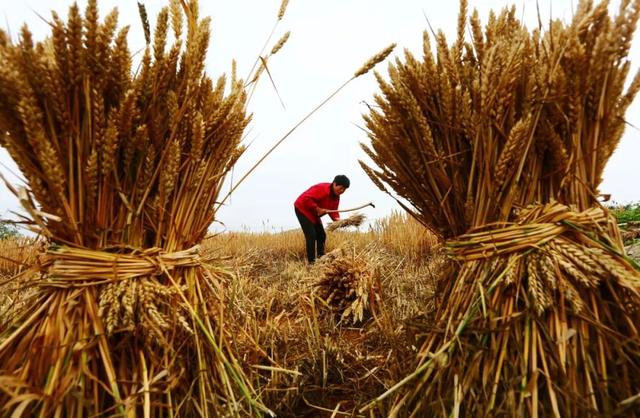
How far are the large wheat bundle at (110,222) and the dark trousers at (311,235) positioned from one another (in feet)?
18.6

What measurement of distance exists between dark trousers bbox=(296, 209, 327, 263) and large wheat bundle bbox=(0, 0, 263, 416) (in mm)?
5669

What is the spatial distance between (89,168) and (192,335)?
0.47 meters

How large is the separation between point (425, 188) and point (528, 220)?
286 millimetres

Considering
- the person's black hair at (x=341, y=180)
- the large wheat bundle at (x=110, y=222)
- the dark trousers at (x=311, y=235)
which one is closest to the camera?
the large wheat bundle at (x=110, y=222)

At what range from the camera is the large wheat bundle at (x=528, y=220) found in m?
0.91

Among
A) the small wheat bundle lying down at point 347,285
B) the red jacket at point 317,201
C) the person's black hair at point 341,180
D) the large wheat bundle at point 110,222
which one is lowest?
the small wheat bundle lying down at point 347,285

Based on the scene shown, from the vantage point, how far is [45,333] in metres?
0.92

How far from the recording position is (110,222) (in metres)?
0.99

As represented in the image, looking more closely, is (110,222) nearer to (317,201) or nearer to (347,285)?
(347,285)

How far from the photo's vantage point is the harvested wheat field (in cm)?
90

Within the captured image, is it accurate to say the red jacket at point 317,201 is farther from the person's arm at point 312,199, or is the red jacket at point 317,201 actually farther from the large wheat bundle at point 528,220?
the large wheat bundle at point 528,220

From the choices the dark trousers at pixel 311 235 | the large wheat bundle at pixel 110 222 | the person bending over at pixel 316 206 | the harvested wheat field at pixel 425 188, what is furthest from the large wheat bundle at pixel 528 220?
the person bending over at pixel 316 206

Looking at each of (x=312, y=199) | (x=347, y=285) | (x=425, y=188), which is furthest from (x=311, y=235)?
(x=425, y=188)

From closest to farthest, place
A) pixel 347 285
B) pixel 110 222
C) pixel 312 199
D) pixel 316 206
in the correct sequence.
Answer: pixel 110 222 → pixel 347 285 → pixel 316 206 → pixel 312 199
